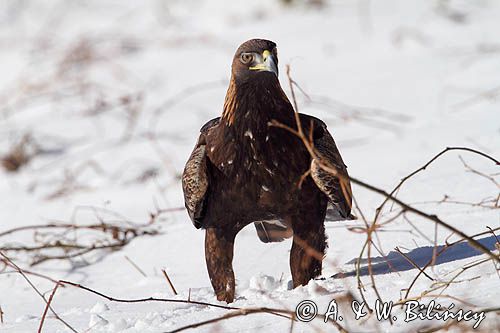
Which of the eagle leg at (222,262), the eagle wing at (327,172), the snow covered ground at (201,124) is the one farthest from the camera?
the eagle leg at (222,262)

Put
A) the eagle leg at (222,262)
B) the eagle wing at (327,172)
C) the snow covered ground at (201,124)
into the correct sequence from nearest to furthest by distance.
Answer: the eagle wing at (327,172) → the snow covered ground at (201,124) → the eagle leg at (222,262)

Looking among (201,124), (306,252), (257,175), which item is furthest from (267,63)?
(201,124)

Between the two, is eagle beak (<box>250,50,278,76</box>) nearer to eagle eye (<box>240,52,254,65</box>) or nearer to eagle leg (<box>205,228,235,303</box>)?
eagle eye (<box>240,52,254,65</box>)

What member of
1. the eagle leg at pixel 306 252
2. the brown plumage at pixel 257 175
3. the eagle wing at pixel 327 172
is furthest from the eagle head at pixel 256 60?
the eagle leg at pixel 306 252

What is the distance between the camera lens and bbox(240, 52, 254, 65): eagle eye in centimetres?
346

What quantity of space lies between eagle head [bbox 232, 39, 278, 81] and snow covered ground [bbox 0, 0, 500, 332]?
73 cm

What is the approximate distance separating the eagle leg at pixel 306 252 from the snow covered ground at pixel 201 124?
0.12 metres

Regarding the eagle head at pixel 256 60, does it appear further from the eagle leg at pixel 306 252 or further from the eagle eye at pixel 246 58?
the eagle leg at pixel 306 252

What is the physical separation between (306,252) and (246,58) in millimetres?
826

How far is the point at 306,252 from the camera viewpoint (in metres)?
3.53

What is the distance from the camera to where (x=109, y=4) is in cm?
1296

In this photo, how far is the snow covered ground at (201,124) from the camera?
348 centimetres

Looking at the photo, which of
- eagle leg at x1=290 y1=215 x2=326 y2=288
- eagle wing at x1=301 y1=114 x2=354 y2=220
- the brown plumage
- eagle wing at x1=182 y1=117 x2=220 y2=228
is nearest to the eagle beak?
the brown plumage

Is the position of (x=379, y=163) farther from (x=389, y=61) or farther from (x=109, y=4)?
(x=109, y=4)
